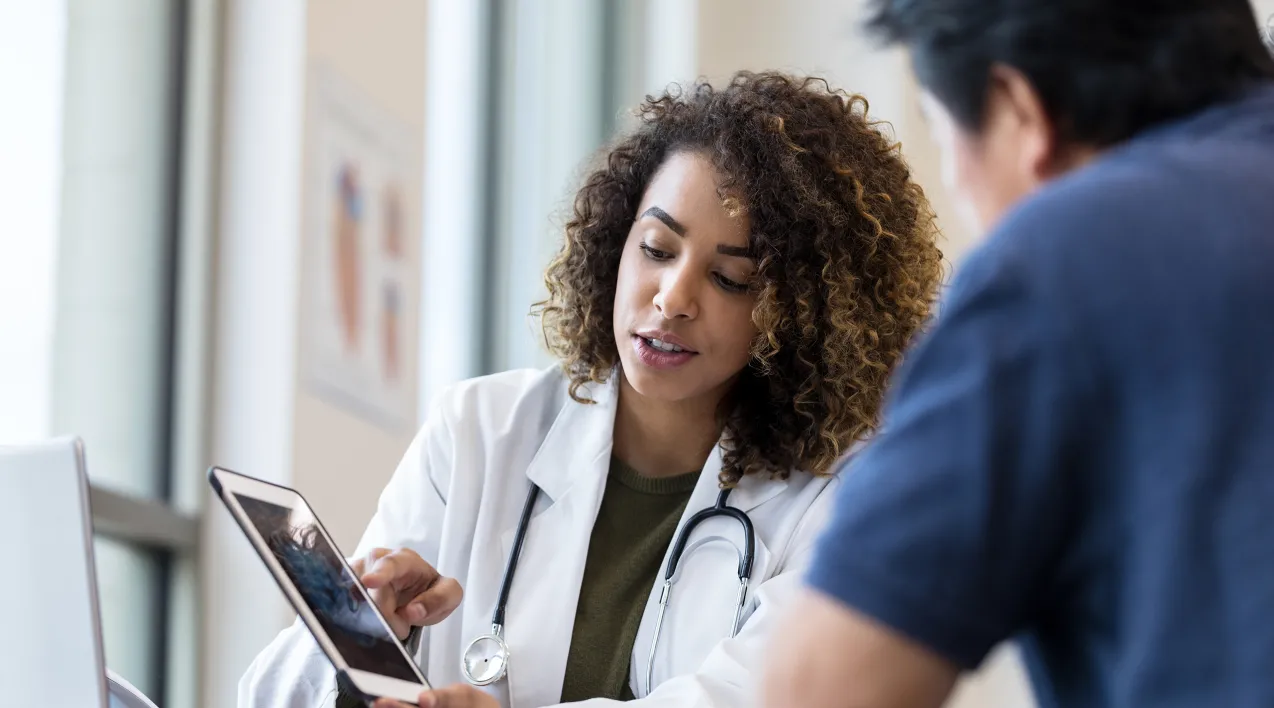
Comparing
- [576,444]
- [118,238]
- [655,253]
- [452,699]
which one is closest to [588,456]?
[576,444]

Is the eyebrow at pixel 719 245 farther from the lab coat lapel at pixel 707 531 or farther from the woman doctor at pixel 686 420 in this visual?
the lab coat lapel at pixel 707 531

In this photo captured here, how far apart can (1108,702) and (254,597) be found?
1.95 m

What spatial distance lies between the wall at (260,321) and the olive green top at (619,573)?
0.91 meters

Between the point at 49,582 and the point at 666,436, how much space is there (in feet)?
3.02

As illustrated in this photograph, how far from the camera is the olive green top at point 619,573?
1.67 m

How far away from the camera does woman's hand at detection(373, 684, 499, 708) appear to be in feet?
3.97

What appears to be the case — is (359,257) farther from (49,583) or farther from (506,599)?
(49,583)

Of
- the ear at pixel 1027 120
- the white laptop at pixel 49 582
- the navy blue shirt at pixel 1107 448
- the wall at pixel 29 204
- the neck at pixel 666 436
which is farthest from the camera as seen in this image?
the wall at pixel 29 204

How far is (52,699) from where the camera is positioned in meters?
1.06

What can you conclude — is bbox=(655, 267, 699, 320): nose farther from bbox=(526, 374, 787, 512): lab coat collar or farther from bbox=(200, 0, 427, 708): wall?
bbox=(200, 0, 427, 708): wall

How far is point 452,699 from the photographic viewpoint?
1265 mm

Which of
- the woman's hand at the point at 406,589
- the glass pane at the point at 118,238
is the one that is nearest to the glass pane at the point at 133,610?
the glass pane at the point at 118,238

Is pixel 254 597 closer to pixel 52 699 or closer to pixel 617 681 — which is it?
pixel 617 681

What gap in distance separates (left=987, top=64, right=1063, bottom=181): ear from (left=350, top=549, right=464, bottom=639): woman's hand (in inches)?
33.2
